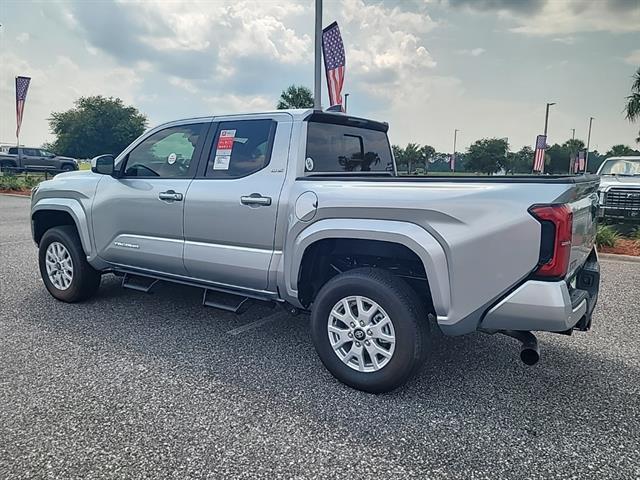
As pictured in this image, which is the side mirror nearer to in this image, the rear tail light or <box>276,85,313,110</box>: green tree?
the rear tail light

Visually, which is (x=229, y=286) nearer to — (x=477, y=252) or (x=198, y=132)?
(x=198, y=132)

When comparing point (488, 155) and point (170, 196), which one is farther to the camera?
point (488, 155)

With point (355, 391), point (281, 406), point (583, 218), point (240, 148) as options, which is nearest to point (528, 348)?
point (583, 218)

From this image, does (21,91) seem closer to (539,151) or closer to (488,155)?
(539,151)

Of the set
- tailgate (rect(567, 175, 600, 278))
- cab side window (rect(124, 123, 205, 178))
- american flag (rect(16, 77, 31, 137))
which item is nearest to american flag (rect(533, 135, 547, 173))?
tailgate (rect(567, 175, 600, 278))

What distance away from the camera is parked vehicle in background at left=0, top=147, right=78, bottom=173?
1198 inches

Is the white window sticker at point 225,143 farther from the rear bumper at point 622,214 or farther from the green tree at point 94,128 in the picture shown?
the green tree at point 94,128

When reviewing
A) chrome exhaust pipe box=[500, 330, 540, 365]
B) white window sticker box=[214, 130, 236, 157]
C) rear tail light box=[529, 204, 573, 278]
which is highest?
white window sticker box=[214, 130, 236, 157]

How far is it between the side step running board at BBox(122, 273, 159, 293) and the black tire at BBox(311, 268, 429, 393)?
203 cm

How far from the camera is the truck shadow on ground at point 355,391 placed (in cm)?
Result: 302

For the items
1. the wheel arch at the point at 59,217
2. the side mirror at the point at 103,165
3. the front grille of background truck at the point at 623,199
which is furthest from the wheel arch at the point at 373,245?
the front grille of background truck at the point at 623,199

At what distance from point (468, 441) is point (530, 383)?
985 mm

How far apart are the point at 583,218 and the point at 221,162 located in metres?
2.69

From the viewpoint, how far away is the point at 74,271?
4992 mm
